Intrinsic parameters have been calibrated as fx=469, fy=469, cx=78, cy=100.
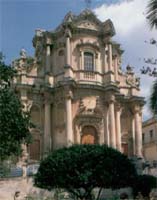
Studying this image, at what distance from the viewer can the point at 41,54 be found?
136 ft

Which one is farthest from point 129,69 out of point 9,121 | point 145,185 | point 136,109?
point 9,121

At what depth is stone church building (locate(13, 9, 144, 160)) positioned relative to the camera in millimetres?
38312

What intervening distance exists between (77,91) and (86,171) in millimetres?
15871

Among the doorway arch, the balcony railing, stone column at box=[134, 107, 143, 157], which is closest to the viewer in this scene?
the doorway arch

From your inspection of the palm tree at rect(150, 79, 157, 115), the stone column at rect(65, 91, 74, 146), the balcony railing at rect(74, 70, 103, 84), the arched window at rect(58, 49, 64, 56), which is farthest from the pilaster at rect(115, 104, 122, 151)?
the palm tree at rect(150, 79, 157, 115)

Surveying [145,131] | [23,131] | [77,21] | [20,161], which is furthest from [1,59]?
[145,131]

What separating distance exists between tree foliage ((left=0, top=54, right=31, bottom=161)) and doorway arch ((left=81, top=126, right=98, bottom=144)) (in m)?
18.7

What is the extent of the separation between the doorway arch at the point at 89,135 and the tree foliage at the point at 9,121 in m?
18.7

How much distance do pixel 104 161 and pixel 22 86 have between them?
16.2m

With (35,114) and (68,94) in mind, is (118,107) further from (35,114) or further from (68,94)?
(35,114)

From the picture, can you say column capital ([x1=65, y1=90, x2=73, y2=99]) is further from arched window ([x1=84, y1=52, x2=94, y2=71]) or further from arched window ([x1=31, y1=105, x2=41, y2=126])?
arched window ([x1=84, y1=52, x2=94, y2=71])

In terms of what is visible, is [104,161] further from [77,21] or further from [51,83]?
[77,21]

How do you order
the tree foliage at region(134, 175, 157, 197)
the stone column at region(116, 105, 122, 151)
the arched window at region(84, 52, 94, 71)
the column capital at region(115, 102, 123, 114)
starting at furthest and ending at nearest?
1. the column capital at region(115, 102, 123, 114)
2. the arched window at region(84, 52, 94, 71)
3. the stone column at region(116, 105, 122, 151)
4. the tree foliage at region(134, 175, 157, 197)

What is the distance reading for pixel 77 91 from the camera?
1521 inches
